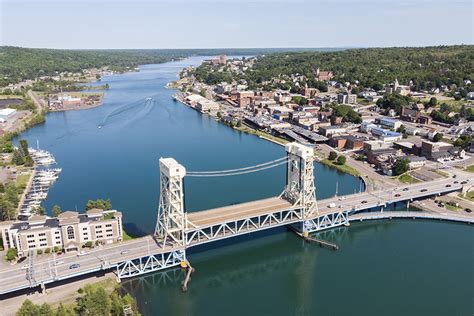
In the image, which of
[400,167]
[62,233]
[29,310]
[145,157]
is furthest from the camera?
[145,157]

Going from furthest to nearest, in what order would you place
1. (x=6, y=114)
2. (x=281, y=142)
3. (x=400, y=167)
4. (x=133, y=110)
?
(x=133, y=110) < (x=6, y=114) < (x=281, y=142) < (x=400, y=167)

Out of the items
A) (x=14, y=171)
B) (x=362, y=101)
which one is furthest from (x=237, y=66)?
(x=14, y=171)

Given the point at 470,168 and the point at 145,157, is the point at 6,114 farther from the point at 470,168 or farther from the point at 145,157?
the point at 470,168

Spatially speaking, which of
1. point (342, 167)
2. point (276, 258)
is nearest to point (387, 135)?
point (342, 167)

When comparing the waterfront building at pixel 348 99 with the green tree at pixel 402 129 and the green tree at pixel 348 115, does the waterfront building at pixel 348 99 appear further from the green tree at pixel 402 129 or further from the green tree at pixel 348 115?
the green tree at pixel 402 129

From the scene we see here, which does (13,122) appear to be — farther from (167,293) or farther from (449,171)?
(449,171)
